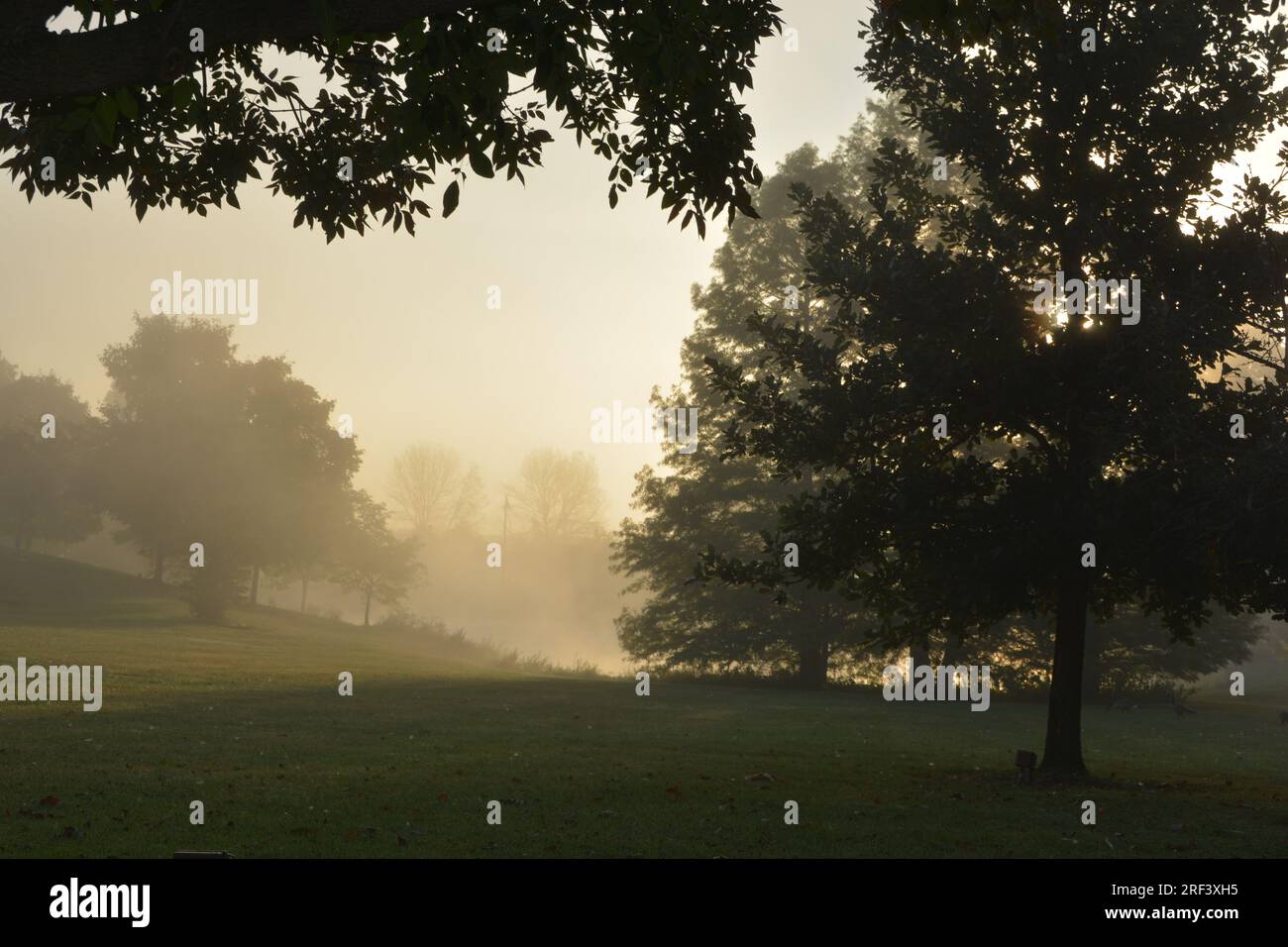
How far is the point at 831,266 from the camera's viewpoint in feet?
62.0

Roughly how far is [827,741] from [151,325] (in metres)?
54.6

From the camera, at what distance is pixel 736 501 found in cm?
4550

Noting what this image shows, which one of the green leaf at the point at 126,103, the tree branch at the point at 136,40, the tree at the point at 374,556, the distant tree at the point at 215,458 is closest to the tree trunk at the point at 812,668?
the distant tree at the point at 215,458

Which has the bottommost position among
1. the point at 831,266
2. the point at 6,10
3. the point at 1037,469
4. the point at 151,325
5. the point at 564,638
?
the point at 564,638

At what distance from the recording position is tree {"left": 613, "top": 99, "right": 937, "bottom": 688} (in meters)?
43.4

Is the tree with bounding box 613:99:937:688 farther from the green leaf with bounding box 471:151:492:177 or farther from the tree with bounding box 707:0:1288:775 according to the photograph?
the green leaf with bounding box 471:151:492:177

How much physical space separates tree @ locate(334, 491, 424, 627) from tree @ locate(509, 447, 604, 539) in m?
39.3

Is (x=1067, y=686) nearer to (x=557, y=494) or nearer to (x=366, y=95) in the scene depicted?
(x=366, y=95)

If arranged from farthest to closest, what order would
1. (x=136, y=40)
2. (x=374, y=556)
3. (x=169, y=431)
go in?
(x=374, y=556)
(x=169, y=431)
(x=136, y=40)

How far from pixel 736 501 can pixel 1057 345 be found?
2769 centimetres

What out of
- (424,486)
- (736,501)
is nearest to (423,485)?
(424,486)
